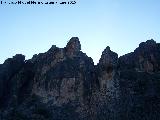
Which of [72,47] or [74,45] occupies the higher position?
[74,45]

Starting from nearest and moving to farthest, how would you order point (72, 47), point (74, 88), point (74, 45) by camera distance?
1. point (74, 88)
2. point (72, 47)
3. point (74, 45)

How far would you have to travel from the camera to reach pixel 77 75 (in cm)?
8369

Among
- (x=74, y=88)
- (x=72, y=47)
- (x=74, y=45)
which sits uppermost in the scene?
(x=74, y=45)

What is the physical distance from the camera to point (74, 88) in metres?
81.4

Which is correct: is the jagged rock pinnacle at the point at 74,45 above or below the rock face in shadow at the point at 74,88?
above

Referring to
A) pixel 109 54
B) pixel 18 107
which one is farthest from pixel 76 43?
pixel 18 107

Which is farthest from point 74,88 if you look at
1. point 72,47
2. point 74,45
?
point 74,45

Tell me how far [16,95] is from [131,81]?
1327 inches

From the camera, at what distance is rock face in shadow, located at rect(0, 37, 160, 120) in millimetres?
75562

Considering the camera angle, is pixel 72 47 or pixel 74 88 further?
pixel 72 47

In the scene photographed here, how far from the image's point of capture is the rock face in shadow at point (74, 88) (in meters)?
75.6

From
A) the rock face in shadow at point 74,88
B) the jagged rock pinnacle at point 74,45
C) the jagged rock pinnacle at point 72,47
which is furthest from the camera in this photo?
the jagged rock pinnacle at point 74,45

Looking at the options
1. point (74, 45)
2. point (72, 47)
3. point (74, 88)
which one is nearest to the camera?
point (74, 88)

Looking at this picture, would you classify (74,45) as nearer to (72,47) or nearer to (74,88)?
(72,47)
